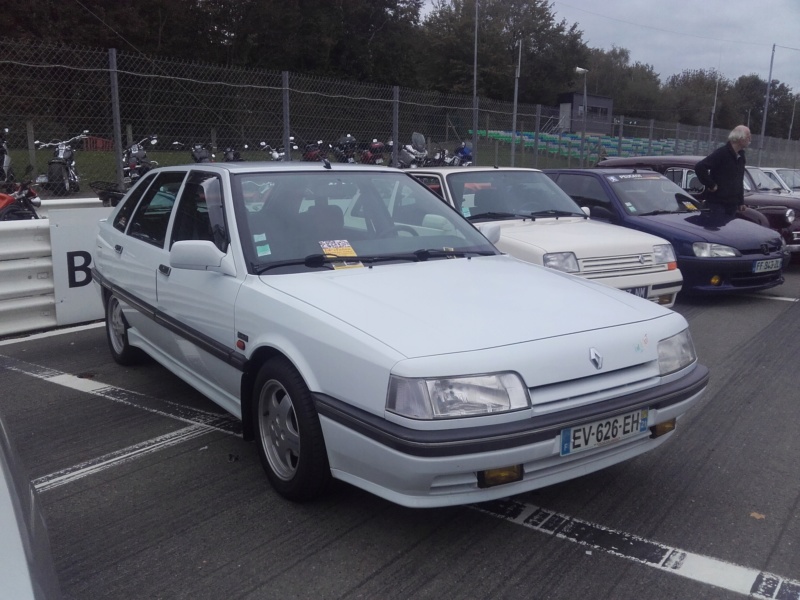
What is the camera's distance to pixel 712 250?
8.11 meters

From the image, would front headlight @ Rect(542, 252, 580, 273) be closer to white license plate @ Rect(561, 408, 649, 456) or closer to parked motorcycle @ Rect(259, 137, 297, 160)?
white license plate @ Rect(561, 408, 649, 456)

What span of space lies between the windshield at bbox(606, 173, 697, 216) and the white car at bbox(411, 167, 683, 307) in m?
1.17

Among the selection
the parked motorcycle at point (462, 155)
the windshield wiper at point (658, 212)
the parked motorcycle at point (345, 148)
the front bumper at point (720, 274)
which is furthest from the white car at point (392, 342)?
the parked motorcycle at point (462, 155)

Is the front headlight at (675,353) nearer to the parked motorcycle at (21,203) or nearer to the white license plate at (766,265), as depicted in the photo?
the white license plate at (766,265)

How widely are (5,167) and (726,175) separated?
9.35 metres

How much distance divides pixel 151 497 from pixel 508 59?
59.3 meters

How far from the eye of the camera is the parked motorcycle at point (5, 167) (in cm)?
967

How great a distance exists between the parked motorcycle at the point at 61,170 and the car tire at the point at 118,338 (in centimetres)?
433

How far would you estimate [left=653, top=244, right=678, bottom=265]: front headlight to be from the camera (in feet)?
23.1

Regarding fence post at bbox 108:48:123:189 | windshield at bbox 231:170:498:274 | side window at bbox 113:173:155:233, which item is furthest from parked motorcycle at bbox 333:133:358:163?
windshield at bbox 231:170:498:274

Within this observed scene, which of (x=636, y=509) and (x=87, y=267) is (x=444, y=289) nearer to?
(x=636, y=509)

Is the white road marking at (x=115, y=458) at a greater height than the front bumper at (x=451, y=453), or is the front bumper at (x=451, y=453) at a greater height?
the front bumper at (x=451, y=453)

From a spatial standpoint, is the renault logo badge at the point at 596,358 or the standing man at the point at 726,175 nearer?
Answer: the renault logo badge at the point at 596,358

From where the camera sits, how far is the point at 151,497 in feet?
12.0
